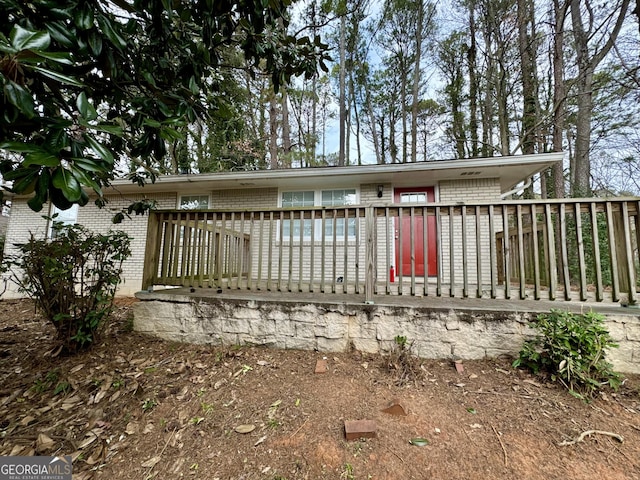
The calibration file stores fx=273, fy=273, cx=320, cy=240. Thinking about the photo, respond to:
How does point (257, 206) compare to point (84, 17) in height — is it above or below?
above

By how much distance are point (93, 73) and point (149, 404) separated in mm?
2623

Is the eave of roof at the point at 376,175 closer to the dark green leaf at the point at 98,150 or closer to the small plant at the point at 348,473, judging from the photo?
the dark green leaf at the point at 98,150

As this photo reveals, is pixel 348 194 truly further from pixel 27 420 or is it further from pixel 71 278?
pixel 27 420

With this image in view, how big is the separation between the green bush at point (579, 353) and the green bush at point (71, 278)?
420 centimetres

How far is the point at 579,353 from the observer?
2123mm

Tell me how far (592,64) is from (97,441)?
11367 mm

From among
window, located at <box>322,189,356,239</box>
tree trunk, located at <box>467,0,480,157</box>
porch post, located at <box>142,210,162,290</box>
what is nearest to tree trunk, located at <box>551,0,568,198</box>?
tree trunk, located at <box>467,0,480,157</box>

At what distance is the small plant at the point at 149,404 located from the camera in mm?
2166

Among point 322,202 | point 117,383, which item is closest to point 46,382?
point 117,383

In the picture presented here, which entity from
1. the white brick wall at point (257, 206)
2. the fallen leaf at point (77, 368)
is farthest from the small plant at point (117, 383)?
the white brick wall at point (257, 206)

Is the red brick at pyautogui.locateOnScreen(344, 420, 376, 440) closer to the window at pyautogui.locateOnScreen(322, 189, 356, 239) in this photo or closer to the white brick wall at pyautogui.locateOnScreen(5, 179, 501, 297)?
the white brick wall at pyautogui.locateOnScreen(5, 179, 501, 297)

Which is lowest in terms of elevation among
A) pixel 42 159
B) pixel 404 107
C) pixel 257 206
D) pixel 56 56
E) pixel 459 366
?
pixel 459 366

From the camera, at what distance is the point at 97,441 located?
74.3 inches

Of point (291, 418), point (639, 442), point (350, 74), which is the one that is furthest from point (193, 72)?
point (350, 74)
